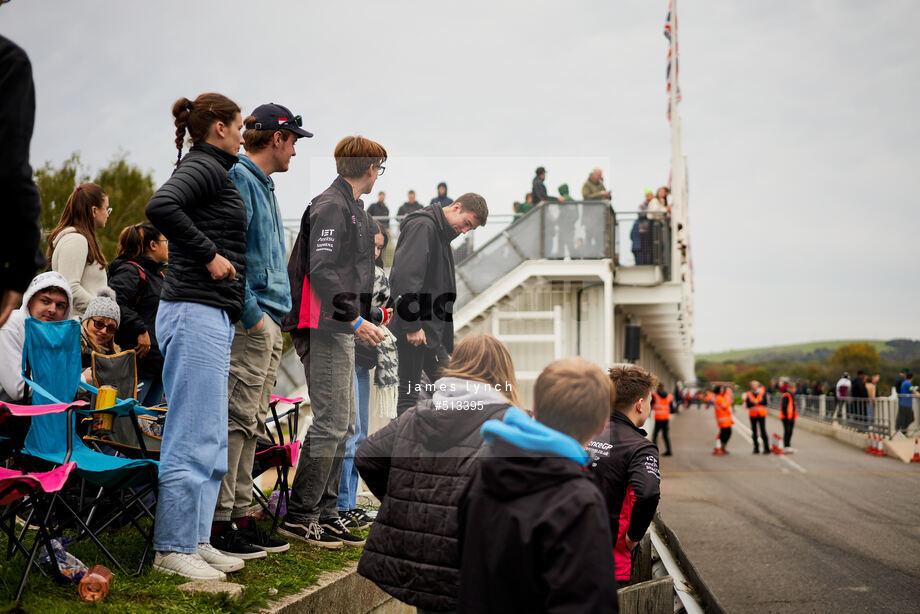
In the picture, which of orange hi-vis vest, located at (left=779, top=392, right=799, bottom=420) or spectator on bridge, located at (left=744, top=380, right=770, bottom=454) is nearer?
spectator on bridge, located at (left=744, top=380, right=770, bottom=454)

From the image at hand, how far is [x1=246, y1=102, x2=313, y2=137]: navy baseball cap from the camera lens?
4.72 meters

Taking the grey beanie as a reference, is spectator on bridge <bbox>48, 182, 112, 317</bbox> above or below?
above

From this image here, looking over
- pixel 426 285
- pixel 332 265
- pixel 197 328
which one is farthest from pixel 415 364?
pixel 197 328

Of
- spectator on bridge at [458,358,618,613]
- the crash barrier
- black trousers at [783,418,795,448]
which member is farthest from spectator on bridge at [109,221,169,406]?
the crash barrier

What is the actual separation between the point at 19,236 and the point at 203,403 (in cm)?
172

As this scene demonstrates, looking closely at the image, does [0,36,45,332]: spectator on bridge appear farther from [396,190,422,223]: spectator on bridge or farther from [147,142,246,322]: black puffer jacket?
[396,190,422,223]: spectator on bridge

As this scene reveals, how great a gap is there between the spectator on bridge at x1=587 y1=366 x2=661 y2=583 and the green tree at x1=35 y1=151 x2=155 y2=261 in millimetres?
29169

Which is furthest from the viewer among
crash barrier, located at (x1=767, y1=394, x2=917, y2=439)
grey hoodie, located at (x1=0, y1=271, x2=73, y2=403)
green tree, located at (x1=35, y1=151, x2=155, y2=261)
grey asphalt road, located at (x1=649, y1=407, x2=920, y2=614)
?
green tree, located at (x1=35, y1=151, x2=155, y2=261)

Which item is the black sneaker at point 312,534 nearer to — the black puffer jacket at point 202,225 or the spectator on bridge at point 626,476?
the black puffer jacket at point 202,225

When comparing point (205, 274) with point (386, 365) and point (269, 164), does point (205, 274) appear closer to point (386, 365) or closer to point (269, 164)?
point (269, 164)

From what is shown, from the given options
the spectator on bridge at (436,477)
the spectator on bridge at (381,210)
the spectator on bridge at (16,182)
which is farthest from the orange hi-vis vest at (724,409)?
the spectator on bridge at (16,182)

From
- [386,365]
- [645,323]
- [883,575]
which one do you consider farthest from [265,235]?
[645,323]

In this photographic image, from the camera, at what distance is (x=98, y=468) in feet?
12.9

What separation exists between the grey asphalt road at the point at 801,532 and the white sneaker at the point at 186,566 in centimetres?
364
